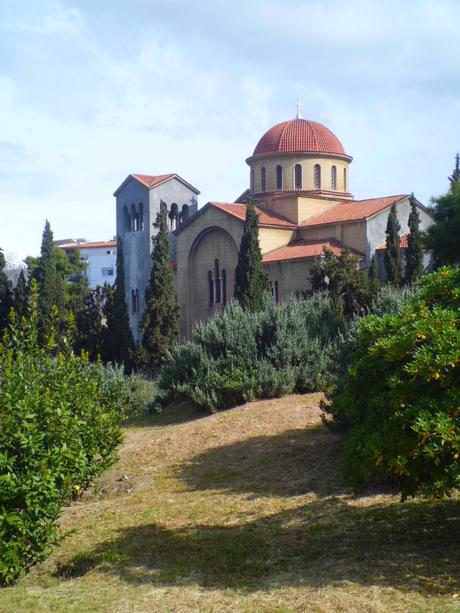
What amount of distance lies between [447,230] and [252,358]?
29.7 ft

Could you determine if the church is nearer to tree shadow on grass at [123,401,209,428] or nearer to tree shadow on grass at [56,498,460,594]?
tree shadow on grass at [123,401,209,428]

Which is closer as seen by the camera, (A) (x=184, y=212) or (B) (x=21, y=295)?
(B) (x=21, y=295)

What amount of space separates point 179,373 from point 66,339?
834 cm

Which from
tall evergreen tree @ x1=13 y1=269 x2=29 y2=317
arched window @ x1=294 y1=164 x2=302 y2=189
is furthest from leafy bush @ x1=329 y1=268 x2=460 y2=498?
arched window @ x1=294 y1=164 x2=302 y2=189

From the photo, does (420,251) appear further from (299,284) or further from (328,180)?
(328,180)

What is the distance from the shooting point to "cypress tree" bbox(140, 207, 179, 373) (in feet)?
119

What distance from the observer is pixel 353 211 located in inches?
1668

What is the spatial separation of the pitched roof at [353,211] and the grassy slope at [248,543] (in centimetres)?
2940

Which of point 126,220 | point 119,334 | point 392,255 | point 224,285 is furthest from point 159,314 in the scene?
point 126,220

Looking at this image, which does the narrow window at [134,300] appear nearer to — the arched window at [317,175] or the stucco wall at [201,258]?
the stucco wall at [201,258]

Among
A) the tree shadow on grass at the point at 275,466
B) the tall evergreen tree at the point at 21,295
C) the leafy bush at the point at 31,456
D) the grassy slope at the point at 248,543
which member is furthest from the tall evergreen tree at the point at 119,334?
the leafy bush at the point at 31,456

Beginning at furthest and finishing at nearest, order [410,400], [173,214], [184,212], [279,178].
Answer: [184,212]
[173,214]
[279,178]
[410,400]

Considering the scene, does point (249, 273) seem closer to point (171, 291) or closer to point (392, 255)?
point (171, 291)

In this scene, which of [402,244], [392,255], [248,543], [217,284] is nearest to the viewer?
[248,543]
